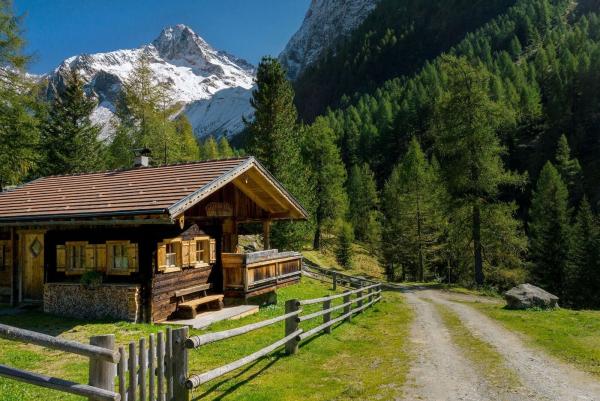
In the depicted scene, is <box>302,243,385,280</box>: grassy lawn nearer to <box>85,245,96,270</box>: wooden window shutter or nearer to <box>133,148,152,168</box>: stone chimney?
<box>133,148,152,168</box>: stone chimney

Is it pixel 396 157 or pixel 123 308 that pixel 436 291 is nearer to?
pixel 123 308

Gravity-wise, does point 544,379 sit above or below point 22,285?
below

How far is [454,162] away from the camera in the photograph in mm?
30422

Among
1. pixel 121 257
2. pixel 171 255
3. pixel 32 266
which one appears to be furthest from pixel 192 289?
pixel 32 266

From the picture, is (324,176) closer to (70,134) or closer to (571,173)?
(70,134)

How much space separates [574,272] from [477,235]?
13.0 metres

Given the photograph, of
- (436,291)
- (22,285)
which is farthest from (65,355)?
(436,291)

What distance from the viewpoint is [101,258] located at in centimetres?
1503

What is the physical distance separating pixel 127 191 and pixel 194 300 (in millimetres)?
4626

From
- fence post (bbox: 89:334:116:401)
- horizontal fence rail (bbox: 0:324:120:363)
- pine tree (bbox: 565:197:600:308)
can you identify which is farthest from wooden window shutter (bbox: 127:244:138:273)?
pine tree (bbox: 565:197:600:308)

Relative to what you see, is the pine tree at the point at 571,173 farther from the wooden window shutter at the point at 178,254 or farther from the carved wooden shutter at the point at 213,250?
the wooden window shutter at the point at 178,254

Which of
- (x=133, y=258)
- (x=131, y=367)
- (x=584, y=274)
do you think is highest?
(x=133, y=258)

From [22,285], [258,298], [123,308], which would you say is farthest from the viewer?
[258,298]

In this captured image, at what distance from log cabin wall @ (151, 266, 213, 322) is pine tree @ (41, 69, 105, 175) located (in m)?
25.3
